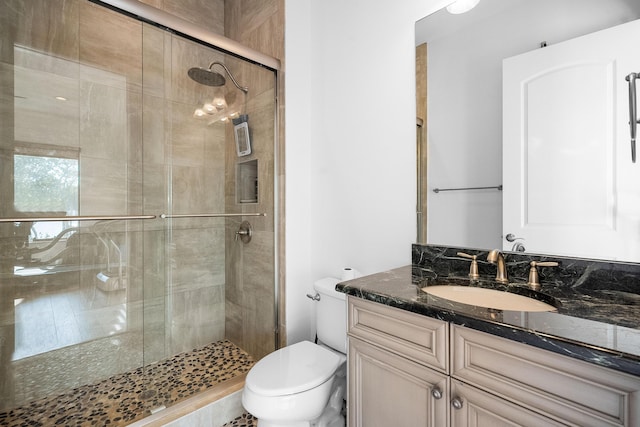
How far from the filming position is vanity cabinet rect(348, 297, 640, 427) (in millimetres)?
623

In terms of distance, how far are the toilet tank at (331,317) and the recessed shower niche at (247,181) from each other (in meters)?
0.77

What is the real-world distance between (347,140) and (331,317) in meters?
1.00

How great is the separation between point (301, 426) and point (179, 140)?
1693mm

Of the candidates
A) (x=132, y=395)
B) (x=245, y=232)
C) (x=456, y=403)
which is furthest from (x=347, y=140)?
(x=132, y=395)

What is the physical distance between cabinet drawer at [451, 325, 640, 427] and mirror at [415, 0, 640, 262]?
601 millimetres

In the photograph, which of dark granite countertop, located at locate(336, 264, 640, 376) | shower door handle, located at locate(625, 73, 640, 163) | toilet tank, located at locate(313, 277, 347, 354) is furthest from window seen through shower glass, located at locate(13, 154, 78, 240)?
shower door handle, located at locate(625, 73, 640, 163)

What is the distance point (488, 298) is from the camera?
109 centimetres

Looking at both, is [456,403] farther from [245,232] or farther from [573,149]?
[245,232]

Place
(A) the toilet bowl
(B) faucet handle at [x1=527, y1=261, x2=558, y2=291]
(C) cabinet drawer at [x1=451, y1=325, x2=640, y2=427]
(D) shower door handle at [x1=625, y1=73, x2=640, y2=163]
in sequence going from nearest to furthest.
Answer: (C) cabinet drawer at [x1=451, y1=325, x2=640, y2=427]
(D) shower door handle at [x1=625, y1=73, x2=640, y2=163]
(B) faucet handle at [x1=527, y1=261, x2=558, y2=291]
(A) the toilet bowl

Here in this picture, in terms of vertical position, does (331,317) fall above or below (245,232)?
below

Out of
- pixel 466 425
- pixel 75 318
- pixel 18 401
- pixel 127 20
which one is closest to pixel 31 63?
pixel 127 20

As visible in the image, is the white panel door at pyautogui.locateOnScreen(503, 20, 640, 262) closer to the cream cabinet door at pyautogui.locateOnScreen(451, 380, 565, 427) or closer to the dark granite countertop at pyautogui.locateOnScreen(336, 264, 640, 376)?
the dark granite countertop at pyautogui.locateOnScreen(336, 264, 640, 376)

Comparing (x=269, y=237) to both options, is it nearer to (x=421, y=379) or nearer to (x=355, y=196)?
(x=355, y=196)

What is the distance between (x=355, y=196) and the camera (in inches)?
69.7
